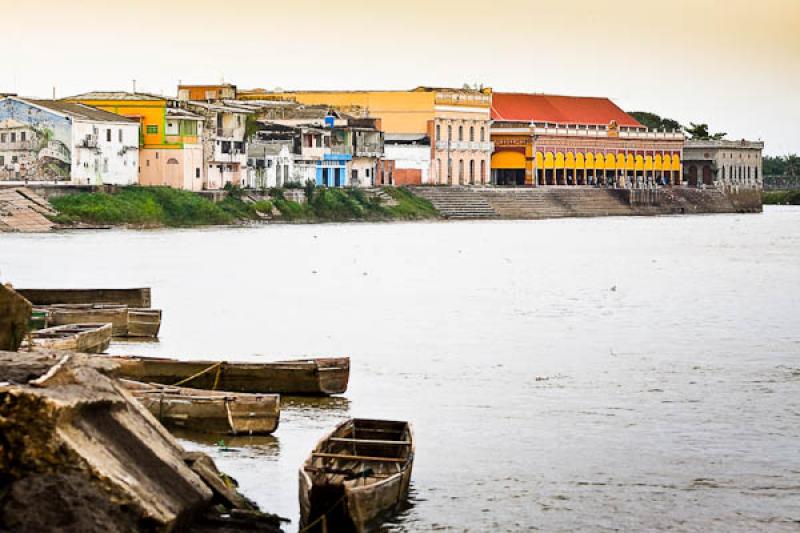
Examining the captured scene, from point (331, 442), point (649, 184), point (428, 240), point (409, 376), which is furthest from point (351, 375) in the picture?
point (649, 184)

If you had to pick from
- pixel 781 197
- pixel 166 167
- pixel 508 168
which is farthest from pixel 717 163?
pixel 166 167

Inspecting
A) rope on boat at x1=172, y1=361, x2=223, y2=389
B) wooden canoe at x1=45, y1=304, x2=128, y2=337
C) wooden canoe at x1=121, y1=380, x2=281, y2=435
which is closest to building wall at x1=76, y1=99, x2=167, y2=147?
wooden canoe at x1=45, y1=304, x2=128, y2=337

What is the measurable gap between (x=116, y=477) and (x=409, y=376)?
47.5ft

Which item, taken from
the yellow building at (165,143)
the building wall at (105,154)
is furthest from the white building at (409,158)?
the building wall at (105,154)

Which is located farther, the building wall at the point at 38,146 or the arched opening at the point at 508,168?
the arched opening at the point at 508,168

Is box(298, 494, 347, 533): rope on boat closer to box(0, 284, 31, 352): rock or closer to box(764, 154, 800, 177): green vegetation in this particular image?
box(0, 284, 31, 352): rock

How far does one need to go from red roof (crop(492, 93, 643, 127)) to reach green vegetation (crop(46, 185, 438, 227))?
27627mm

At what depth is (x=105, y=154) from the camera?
3118 inches

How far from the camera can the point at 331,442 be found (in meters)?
16.9

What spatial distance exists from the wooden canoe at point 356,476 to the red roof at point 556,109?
109 meters

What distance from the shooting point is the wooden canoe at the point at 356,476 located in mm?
15203

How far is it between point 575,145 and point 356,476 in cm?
11361

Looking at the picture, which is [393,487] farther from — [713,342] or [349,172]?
[349,172]

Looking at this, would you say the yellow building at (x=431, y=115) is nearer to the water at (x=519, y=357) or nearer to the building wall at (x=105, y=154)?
the building wall at (x=105, y=154)
